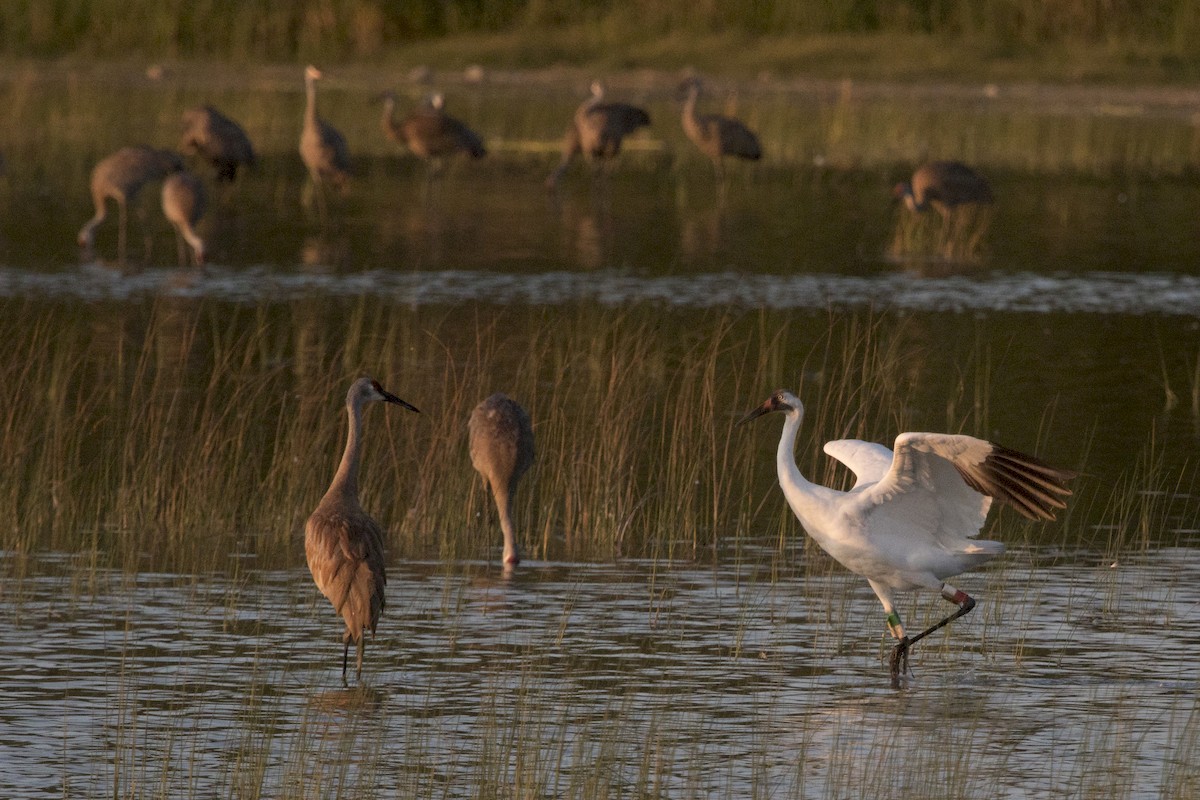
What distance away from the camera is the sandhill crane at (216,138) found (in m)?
24.9

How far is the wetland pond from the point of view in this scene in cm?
740

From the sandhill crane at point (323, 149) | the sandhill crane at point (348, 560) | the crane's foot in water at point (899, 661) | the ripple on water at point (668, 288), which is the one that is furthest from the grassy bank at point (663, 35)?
the sandhill crane at point (348, 560)

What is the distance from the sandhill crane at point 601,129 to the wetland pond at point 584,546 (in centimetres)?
586

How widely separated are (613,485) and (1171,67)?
32.5 meters

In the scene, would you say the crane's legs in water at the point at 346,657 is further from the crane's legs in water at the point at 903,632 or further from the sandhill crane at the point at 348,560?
the crane's legs in water at the point at 903,632

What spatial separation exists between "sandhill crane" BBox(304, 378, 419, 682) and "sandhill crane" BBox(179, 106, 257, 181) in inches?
658

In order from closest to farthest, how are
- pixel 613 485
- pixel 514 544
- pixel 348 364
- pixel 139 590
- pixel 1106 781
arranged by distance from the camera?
pixel 1106 781
pixel 139 590
pixel 514 544
pixel 613 485
pixel 348 364

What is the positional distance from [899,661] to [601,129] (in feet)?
65.2

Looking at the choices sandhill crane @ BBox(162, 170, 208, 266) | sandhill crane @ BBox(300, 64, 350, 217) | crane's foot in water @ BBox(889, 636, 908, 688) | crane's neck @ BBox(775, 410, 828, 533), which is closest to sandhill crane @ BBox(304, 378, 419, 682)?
crane's neck @ BBox(775, 410, 828, 533)

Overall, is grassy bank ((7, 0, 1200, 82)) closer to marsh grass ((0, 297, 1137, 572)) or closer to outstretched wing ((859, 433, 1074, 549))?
marsh grass ((0, 297, 1137, 572))

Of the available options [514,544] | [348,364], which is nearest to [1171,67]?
[348,364]

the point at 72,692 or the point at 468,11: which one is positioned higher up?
the point at 468,11

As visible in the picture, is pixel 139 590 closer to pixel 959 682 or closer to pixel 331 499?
pixel 331 499

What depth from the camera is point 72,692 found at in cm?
802
